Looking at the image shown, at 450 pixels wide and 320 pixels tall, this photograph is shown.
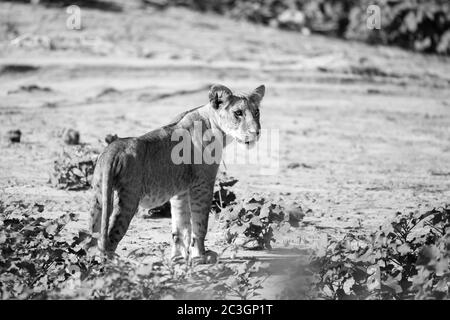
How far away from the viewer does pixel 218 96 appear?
820 centimetres

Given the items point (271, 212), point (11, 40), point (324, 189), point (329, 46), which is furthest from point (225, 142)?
point (329, 46)

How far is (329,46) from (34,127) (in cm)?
814

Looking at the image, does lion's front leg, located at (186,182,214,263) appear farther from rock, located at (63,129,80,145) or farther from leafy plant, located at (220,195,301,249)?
rock, located at (63,129,80,145)

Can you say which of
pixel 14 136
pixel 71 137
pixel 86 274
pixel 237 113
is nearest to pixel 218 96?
pixel 237 113

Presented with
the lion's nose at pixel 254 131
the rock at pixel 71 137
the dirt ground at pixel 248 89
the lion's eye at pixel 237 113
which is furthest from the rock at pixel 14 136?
the lion's nose at pixel 254 131

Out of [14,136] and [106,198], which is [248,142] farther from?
[14,136]

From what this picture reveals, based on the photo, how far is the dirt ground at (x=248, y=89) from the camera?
10.8m

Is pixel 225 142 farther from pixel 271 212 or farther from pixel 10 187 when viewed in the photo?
pixel 10 187

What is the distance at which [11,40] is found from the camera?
59.3 feet

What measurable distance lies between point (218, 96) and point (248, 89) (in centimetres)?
846

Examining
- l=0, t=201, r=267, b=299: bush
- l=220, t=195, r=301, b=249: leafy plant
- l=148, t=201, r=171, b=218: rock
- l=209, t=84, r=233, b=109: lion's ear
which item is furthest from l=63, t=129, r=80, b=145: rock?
l=209, t=84, r=233, b=109: lion's ear

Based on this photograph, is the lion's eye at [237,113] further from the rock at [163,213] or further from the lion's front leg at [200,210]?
the rock at [163,213]

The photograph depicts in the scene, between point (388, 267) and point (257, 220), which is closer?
point (388, 267)

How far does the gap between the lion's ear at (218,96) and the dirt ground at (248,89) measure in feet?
4.56
